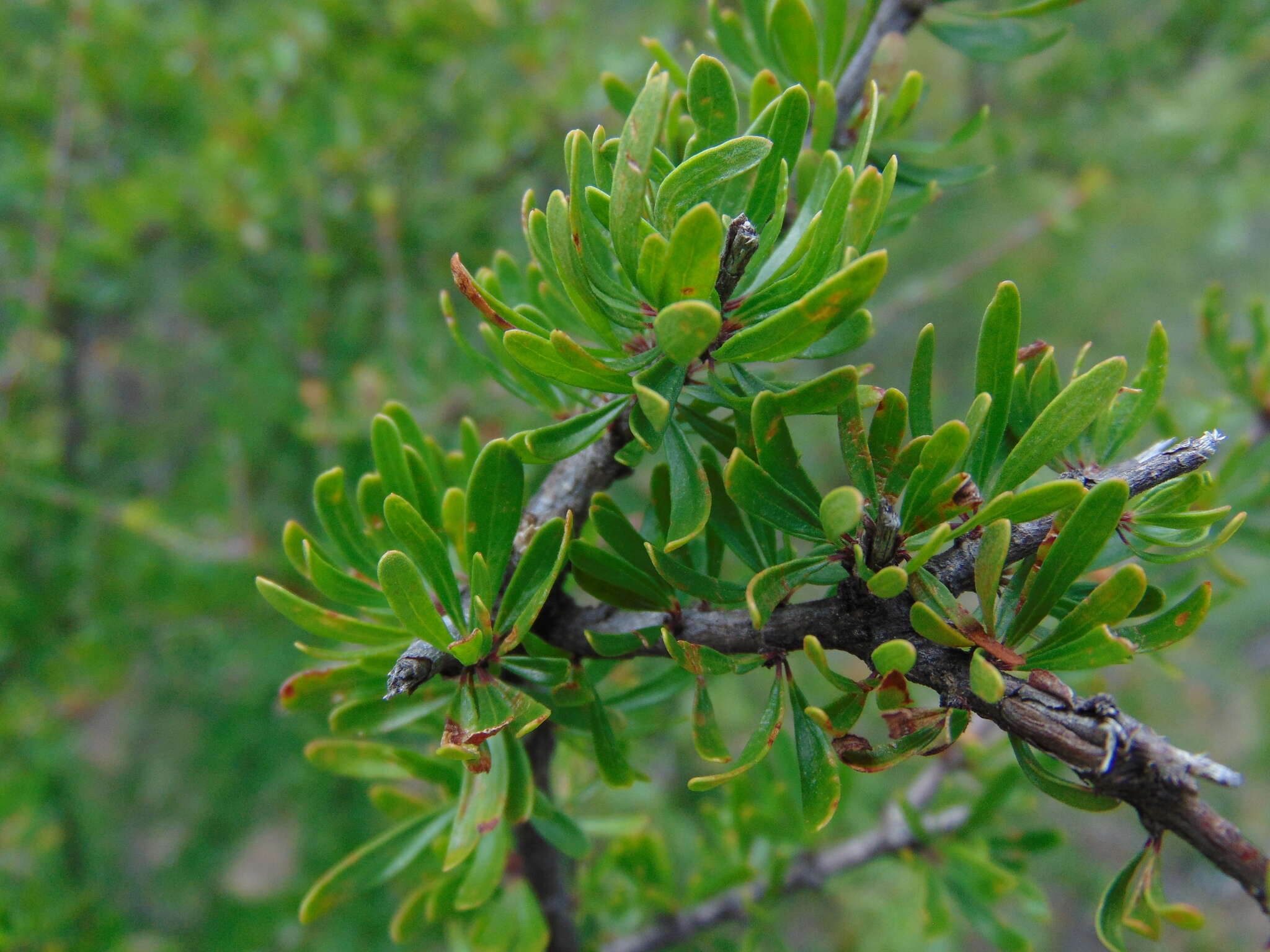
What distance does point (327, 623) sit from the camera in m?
0.31

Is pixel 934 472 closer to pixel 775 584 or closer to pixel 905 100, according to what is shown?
pixel 775 584

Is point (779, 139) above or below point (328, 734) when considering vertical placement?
above

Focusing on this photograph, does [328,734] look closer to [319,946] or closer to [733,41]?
[319,946]

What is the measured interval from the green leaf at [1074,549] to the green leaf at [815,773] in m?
0.08

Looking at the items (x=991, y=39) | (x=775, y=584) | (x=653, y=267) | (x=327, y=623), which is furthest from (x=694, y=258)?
(x=991, y=39)

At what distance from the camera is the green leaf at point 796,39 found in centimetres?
33

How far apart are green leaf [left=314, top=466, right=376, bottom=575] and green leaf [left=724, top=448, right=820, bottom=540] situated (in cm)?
18

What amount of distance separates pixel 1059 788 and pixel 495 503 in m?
0.24

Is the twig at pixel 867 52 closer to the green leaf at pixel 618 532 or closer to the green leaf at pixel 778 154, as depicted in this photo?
the green leaf at pixel 778 154

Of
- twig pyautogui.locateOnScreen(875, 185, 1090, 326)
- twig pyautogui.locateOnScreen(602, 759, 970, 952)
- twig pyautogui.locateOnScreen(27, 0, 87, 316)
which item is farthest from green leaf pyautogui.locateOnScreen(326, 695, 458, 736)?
twig pyautogui.locateOnScreen(27, 0, 87, 316)

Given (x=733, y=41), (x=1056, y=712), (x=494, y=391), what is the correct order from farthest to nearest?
(x=494, y=391)
(x=733, y=41)
(x=1056, y=712)

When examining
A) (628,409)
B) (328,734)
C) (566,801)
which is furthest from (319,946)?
(628,409)

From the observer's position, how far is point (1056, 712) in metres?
0.24

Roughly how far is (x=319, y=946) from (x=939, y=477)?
1254 mm
